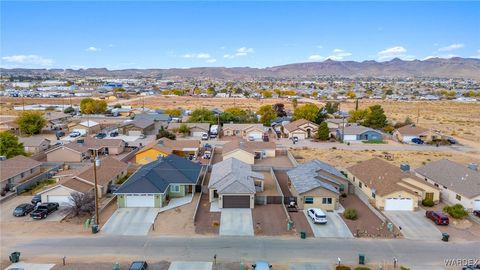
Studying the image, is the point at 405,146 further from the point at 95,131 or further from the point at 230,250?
the point at 95,131

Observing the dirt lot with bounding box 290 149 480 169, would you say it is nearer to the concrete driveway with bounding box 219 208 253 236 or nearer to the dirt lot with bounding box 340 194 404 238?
the dirt lot with bounding box 340 194 404 238

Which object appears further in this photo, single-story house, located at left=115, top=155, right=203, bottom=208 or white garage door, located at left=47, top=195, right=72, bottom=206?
white garage door, located at left=47, top=195, right=72, bottom=206

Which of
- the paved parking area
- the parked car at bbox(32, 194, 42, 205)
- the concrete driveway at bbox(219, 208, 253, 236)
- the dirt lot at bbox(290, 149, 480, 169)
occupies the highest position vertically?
the parked car at bbox(32, 194, 42, 205)

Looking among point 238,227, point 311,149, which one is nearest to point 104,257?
point 238,227

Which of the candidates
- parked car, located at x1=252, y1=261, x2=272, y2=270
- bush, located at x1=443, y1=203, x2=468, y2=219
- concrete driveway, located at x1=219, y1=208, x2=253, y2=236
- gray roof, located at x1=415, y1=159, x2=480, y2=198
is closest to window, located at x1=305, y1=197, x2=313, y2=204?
concrete driveway, located at x1=219, y1=208, x2=253, y2=236

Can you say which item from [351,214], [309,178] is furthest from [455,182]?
[309,178]

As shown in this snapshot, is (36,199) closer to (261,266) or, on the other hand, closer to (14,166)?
(14,166)

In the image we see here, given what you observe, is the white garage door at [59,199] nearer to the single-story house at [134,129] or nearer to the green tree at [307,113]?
the single-story house at [134,129]
